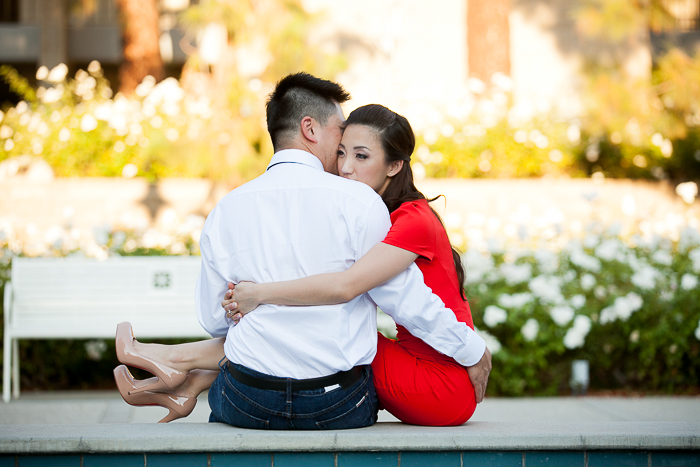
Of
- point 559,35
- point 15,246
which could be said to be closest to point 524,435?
point 15,246

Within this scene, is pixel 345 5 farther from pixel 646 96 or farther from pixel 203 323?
pixel 203 323

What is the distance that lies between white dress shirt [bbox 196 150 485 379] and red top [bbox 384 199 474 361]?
0.23ft

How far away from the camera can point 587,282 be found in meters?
4.84

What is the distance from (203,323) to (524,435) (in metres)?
1.23

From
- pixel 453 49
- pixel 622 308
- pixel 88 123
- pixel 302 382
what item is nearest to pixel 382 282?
pixel 302 382

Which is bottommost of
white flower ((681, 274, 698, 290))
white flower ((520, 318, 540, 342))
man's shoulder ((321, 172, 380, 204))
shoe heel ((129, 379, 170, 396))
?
white flower ((520, 318, 540, 342))

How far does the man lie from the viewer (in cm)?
217

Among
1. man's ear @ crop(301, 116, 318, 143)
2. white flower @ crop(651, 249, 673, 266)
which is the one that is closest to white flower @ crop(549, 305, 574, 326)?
white flower @ crop(651, 249, 673, 266)

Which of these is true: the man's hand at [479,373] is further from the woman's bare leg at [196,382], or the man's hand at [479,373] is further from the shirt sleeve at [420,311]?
the woman's bare leg at [196,382]

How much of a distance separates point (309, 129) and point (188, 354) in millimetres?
1005

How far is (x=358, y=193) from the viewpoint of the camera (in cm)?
219

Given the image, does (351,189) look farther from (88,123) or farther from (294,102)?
(88,123)

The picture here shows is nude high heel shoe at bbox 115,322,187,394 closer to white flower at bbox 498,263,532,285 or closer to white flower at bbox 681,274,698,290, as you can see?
white flower at bbox 498,263,532,285

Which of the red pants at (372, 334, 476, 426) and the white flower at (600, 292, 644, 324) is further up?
the red pants at (372, 334, 476, 426)
